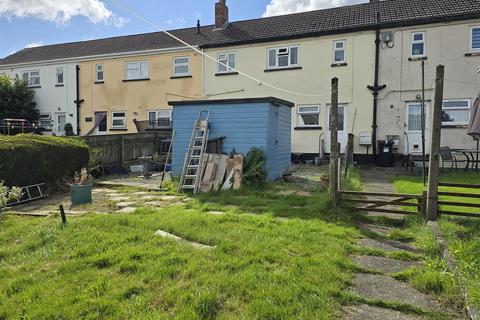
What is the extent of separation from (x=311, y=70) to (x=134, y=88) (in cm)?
1070

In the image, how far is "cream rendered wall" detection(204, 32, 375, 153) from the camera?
1636 cm

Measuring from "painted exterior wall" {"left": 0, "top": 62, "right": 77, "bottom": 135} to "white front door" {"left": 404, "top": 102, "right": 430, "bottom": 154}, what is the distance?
64.1ft

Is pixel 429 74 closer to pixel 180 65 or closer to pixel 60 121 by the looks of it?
pixel 180 65

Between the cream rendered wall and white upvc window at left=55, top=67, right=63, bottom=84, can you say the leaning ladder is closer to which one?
the cream rendered wall

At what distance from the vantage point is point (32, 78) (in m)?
25.2

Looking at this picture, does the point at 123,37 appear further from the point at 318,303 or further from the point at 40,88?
the point at 318,303

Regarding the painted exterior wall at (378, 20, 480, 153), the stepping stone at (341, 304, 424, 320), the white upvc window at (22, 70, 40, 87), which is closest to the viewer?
the stepping stone at (341, 304, 424, 320)

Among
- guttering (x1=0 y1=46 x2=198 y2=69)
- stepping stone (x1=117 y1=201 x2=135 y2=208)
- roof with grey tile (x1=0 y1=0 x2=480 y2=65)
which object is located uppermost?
roof with grey tile (x1=0 y1=0 x2=480 y2=65)

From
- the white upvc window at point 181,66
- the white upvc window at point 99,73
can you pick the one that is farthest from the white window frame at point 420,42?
the white upvc window at point 99,73

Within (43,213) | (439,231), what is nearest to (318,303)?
(439,231)

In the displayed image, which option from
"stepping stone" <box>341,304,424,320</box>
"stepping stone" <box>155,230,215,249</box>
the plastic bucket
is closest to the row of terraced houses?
the plastic bucket

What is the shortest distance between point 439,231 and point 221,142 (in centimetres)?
669

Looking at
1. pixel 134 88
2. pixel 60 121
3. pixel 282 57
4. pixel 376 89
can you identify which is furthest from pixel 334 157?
pixel 60 121

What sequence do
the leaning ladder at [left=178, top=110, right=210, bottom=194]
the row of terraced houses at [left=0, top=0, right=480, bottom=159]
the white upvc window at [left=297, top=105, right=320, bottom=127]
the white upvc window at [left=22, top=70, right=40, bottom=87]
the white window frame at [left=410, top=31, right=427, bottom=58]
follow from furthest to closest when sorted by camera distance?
the white upvc window at [left=22, top=70, right=40, bottom=87] → the white upvc window at [left=297, top=105, right=320, bottom=127] → the white window frame at [left=410, top=31, right=427, bottom=58] → the row of terraced houses at [left=0, top=0, right=480, bottom=159] → the leaning ladder at [left=178, top=110, right=210, bottom=194]
